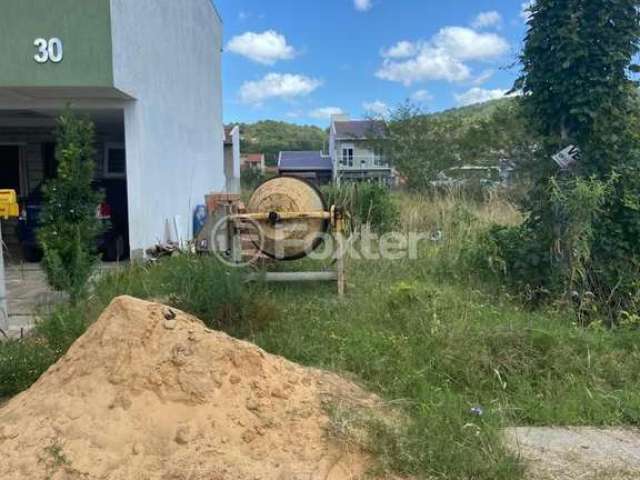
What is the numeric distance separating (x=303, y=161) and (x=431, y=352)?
55.0m

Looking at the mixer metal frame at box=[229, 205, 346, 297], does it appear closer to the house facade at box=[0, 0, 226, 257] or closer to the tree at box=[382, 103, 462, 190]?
the house facade at box=[0, 0, 226, 257]

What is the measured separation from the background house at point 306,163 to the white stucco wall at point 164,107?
38.4 metres

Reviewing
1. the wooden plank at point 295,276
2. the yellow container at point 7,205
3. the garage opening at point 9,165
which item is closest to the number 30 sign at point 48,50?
the yellow container at point 7,205

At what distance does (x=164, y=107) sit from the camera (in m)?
9.14

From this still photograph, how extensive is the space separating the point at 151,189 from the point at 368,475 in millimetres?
6607

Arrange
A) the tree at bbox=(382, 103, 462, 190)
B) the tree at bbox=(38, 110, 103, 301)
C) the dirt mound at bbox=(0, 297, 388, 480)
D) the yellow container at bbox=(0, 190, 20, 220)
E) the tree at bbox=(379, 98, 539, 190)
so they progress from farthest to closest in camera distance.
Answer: the tree at bbox=(382, 103, 462, 190) → the tree at bbox=(379, 98, 539, 190) → the tree at bbox=(38, 110, 103, 301) → the yellow container at bbox=(0, 190, 20, 220) → the dirt mound at bbox=(0, 297, 388, 480)

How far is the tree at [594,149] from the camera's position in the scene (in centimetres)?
538

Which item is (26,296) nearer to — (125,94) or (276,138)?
(125,94)

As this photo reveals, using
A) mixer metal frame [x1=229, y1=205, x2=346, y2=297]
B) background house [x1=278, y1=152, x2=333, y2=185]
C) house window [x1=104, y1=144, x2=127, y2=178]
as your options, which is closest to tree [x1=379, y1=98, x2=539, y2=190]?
house window [x1=104, y1=144, x2=127, y2=178]

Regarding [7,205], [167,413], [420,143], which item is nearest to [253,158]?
[420,143]

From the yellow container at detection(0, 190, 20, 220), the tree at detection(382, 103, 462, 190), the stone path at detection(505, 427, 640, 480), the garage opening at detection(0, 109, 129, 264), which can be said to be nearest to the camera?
the stone path at detection(505, 427, 640, 480)

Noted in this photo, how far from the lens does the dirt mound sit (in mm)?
2615

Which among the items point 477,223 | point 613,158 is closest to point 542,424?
point 613,158

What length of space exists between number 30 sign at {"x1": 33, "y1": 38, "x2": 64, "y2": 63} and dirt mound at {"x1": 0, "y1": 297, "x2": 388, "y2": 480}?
14.6 ft
